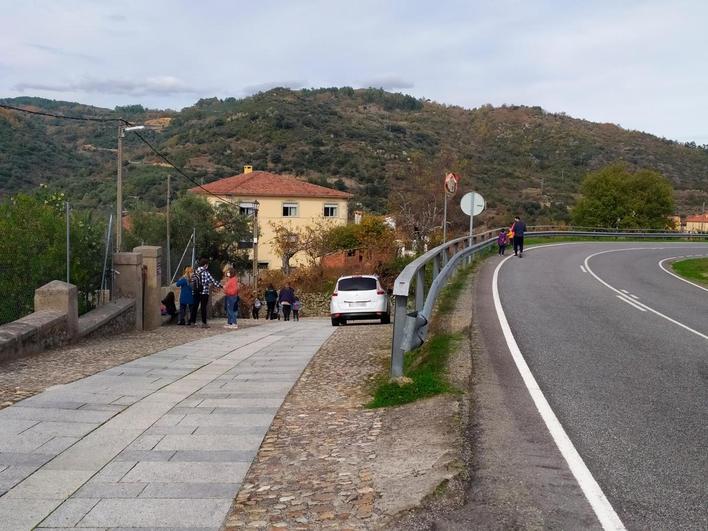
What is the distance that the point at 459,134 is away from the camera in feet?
359

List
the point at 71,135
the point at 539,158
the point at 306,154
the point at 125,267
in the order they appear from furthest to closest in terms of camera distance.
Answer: the point at 539,158 → the point at 71,135 → the point at 306,154 → the point at 125,267

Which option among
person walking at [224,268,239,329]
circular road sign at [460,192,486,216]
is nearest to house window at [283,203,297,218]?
circular road sign at [460,192,486,216]

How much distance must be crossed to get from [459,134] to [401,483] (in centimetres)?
10773

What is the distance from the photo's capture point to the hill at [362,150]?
63656 millimetres

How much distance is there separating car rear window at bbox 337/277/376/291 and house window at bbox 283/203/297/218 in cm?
3930

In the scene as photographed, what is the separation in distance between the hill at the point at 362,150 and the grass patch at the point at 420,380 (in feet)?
141

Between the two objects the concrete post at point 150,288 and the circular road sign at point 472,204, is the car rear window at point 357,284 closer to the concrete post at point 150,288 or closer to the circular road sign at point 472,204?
the circular road sign at point 472,204

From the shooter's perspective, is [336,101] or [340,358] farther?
[336,101]

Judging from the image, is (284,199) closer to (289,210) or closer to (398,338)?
(289,210)

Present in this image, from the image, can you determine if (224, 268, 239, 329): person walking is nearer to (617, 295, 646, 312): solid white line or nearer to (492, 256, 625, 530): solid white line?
(617, 295, 646, 312): solid white line

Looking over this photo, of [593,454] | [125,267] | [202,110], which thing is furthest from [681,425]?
[202,110]

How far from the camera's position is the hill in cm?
6366

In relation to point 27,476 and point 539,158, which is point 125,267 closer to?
point 27,476

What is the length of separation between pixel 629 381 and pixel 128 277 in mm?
11102
